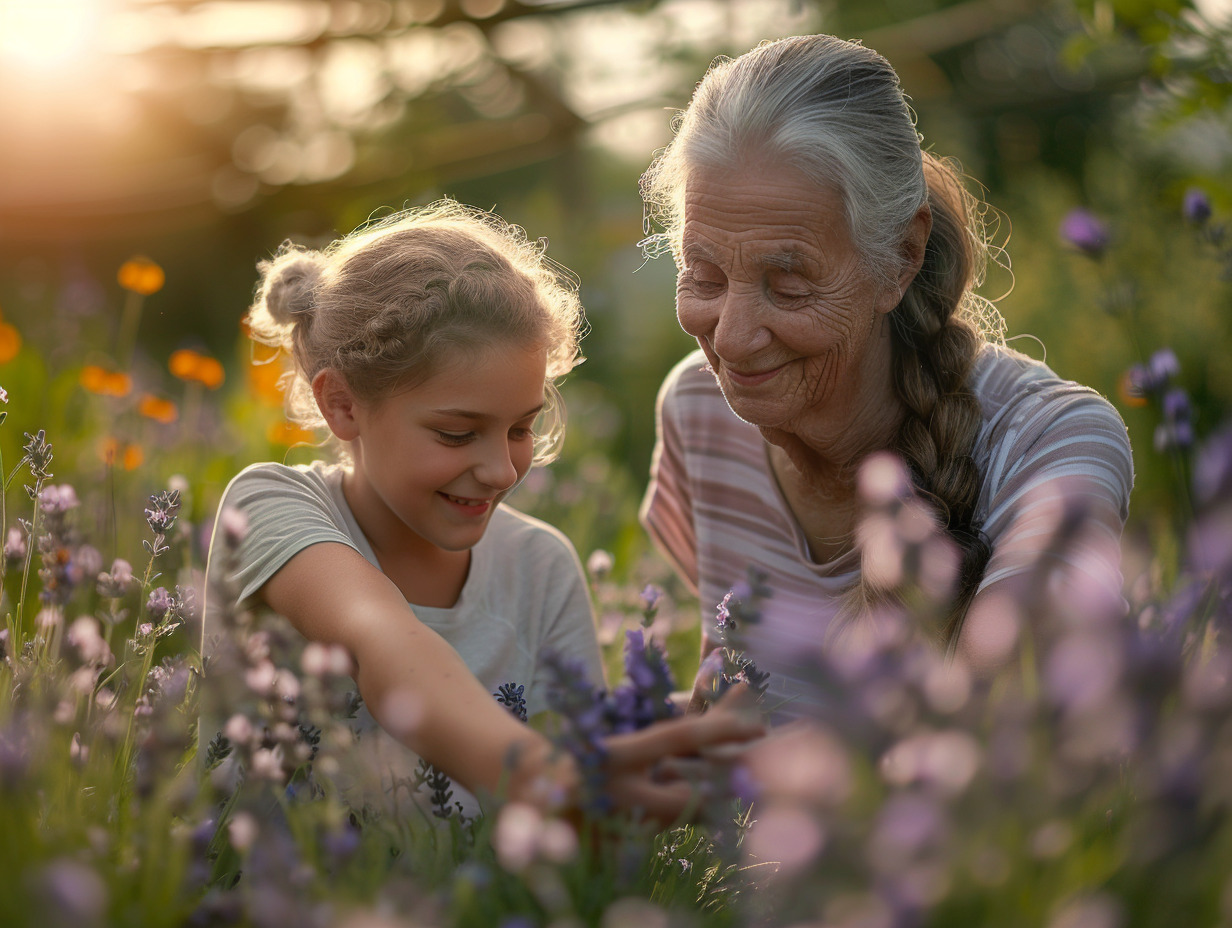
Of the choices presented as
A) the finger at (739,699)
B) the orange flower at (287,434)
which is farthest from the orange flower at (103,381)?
the finger at (739,699)

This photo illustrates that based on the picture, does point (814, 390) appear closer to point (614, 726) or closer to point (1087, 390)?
point (1087, 390)

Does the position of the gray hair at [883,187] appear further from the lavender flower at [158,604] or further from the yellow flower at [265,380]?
the yellow flower at [265,380]

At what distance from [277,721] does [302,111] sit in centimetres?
899

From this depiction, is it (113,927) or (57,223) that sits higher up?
(113,927)

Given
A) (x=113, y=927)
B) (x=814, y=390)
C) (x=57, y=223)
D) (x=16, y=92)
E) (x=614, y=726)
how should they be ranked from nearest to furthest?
(x=113, y=927) < (x=614, y=726) < (x=814, y=390) < (x=57, y=223) < (x=16, y=92)

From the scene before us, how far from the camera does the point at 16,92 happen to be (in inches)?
388

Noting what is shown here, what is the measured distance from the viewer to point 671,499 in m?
3.15

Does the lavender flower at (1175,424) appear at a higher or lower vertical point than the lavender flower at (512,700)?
lower

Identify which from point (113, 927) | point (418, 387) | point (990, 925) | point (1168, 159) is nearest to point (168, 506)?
point (418, 387)

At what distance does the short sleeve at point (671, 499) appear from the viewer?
10.1 ft

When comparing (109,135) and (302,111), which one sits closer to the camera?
(302,111)

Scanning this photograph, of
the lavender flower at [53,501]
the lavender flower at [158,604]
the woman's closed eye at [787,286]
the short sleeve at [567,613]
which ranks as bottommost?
the short sleeve at [567,613]

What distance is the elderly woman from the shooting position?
205 cm

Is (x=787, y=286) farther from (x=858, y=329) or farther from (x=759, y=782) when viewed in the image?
(x=759, y=782)
